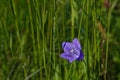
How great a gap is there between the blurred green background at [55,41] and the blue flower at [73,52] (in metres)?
0.09

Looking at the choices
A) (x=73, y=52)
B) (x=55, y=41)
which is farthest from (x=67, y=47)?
(x=55, y=41)

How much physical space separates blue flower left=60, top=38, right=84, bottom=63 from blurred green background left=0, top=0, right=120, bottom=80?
91mm

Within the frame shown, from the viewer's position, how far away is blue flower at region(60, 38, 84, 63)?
148cm

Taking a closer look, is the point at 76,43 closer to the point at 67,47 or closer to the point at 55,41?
the point at 67,47

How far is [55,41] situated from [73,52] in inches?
18.5

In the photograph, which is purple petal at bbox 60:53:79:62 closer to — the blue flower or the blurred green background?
the blue flower

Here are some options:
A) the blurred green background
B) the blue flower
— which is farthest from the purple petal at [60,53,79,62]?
the blurred green background

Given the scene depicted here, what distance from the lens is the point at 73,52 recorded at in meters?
1.52

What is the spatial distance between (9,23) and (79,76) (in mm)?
954

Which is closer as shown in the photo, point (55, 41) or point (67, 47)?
point (67, 47)

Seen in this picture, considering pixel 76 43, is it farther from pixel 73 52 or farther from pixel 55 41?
pixel 55 41

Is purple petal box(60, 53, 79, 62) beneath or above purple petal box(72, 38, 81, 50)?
beneath

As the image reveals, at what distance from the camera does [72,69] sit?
1.70 m

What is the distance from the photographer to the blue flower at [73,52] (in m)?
1.48
